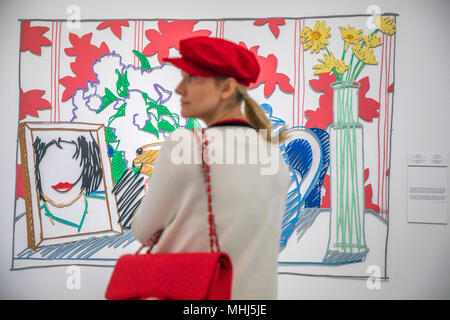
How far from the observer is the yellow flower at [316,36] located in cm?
209

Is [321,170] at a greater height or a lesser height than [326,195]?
greater

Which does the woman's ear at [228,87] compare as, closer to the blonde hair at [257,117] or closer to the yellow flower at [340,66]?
the blonde hair at [257,117]

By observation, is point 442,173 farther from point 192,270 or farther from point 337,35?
point 192,270

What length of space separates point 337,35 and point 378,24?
0.23 m

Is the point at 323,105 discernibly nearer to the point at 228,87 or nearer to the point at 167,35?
the point at 167,35

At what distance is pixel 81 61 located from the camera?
2.20 meters

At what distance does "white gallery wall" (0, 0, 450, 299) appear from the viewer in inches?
79.5

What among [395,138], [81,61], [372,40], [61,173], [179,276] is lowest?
[179,276]

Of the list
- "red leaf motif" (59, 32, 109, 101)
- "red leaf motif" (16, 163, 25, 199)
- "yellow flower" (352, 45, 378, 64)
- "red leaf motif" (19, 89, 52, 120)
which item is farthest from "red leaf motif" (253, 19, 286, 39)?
"red leaf motif" (16, 163, 25, 199)

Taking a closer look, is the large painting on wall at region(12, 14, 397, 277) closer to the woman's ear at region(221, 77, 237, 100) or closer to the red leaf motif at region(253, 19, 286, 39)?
the red leaf motif at region(253, 19, 286, 39)

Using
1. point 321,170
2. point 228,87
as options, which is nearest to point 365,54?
point 321,170

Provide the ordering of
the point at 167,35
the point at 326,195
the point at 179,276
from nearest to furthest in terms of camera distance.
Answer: the point at 179,276 < the point at 326,195 < the point at 167,35

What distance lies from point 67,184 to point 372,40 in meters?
1.86
